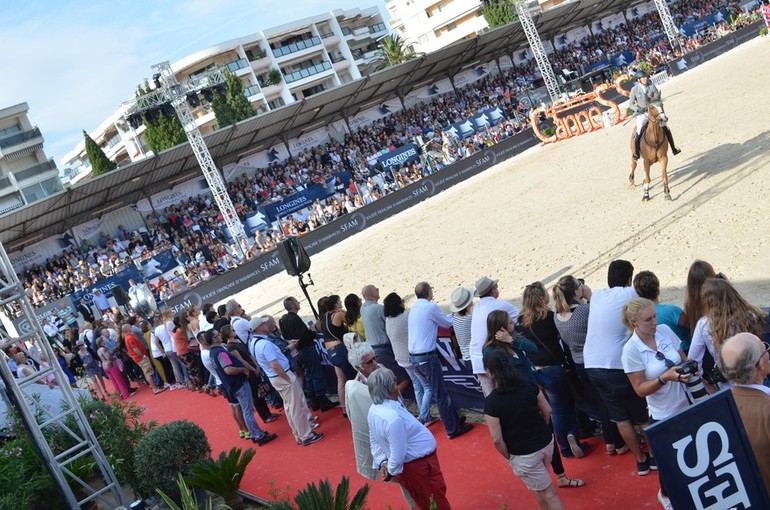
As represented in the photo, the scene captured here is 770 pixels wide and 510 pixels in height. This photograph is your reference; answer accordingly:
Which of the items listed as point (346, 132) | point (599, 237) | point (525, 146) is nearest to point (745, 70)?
point (525, 146)

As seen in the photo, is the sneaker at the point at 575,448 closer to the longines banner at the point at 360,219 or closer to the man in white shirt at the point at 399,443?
the man in white shirt at the point at 399,443

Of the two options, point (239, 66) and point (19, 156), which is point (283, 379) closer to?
point (19, 156)

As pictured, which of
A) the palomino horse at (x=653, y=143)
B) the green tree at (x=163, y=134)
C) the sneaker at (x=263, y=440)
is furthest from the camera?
the green tree at (x=163, y=134)

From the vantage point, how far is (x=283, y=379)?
28.4ft

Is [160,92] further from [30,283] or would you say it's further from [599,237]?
[599,237]

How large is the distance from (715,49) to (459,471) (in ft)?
123

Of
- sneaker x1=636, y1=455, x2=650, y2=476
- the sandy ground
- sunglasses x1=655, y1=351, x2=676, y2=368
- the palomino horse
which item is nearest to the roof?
the sandy ground

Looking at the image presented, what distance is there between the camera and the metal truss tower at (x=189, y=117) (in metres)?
25.8

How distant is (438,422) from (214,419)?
191 inches

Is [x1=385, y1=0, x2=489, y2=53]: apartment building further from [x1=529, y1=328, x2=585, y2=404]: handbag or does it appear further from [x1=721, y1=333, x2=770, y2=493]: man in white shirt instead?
[x1=721, y1=333, x2=770, y2=493]: man in white shirt

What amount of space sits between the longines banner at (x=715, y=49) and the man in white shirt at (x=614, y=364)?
35.1 meters

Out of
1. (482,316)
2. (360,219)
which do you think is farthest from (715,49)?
(482,316)

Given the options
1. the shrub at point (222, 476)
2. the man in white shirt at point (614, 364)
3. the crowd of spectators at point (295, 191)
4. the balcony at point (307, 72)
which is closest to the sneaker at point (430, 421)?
the shrub at point (222, 476)

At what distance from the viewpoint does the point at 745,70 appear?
25.5m
